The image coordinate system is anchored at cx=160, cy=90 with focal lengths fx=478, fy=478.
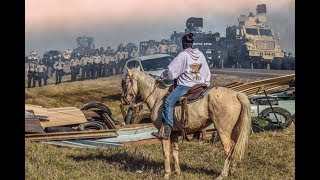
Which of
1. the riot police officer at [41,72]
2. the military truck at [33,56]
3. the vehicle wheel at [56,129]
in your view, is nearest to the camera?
the vehicle wheel at [56,129]

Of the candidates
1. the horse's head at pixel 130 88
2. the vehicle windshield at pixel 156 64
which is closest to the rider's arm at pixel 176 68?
the horse's head at pixel 130 88

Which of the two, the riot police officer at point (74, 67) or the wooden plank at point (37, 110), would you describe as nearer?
the wooden plank at point (37, 110)

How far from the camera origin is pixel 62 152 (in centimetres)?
1404

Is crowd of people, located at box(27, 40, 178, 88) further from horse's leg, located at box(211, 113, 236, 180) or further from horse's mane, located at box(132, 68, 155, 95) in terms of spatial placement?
horse's leg, located at box(211, 113, 236, 180)

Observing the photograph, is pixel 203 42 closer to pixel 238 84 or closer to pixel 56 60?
pixel 56 60

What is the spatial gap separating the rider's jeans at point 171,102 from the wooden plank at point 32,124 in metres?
6.79

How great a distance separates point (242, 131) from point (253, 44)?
28612mm

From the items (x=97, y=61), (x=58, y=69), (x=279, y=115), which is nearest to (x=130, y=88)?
(x=279, y=115)

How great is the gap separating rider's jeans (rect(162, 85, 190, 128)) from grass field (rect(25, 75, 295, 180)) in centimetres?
132

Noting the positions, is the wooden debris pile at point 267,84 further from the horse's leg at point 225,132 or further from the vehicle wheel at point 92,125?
the horse's leg at point 225,132

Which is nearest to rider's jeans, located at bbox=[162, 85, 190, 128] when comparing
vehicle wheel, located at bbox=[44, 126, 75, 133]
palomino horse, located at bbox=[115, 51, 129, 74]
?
vehicle wheel, located at bbox=[44, 126, 75, 133]

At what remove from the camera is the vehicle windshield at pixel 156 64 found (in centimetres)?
2312

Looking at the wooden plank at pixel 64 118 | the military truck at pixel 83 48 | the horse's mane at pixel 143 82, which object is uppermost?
the military truck at pixel 83 48
